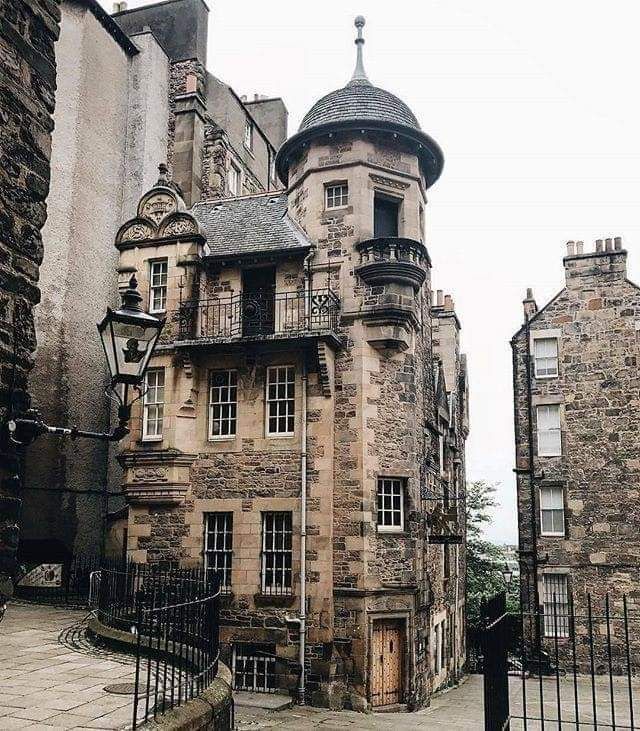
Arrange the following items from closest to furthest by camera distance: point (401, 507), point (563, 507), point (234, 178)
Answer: point (401, 507), point (563, 507), point (234, 178)

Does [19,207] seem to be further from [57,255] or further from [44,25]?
[57,255]

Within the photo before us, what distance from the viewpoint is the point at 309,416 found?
1941 cm

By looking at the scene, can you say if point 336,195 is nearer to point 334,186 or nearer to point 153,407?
point 334,186

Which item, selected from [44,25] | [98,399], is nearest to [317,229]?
[98,399]

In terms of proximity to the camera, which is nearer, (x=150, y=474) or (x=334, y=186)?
(x=150, y=474)

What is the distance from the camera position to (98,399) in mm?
25406

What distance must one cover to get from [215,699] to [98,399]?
18.7 meters

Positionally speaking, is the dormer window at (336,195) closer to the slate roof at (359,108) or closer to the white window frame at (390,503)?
the slate roof at (359,108)

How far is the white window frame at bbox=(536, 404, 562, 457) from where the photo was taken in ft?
89.8

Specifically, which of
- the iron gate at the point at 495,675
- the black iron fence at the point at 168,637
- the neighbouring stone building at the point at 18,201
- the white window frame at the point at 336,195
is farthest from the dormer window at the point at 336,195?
the iron gate at the point at 495,675

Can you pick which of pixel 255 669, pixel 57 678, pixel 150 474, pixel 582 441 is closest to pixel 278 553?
pixel 255 669

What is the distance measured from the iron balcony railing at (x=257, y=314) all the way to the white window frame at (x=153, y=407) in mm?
1207

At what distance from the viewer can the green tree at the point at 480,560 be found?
3461 cm

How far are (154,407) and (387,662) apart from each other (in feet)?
28.2
